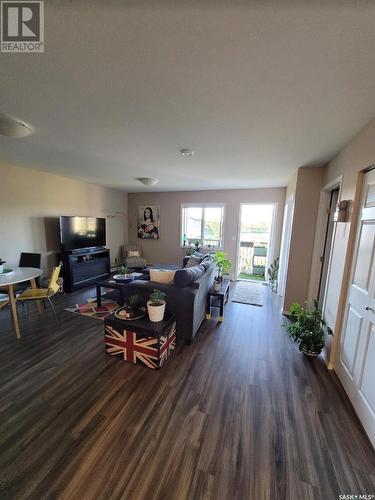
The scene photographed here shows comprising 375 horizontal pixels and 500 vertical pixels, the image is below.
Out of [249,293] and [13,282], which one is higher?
[13,282]

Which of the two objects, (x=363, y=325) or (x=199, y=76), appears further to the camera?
(x=363, y=325)

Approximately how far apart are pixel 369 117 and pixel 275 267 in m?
3.81

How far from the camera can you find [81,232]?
4.59 metres

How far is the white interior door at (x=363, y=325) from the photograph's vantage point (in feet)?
4.92

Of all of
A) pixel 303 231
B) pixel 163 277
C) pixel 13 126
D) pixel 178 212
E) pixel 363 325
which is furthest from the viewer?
pixel 178 212

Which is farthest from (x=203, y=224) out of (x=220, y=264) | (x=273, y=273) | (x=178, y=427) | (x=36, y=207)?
(x=178, y=427)

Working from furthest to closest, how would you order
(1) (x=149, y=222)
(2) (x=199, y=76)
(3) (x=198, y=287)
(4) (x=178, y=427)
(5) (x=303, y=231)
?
(1) (x=149, y=222) → (5) (x=303, y=231) → (3) (x=198, y=287) → (4) (x=178, y=427) → (2) (x=199, y=76)

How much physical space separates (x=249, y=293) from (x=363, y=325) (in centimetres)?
281

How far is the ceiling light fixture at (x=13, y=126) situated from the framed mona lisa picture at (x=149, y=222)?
14.1 ft

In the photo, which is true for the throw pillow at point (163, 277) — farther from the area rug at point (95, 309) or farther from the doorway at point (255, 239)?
the doorway at point (255, 239)

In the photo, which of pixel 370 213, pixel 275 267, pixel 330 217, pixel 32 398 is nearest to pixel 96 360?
pixel 32 398

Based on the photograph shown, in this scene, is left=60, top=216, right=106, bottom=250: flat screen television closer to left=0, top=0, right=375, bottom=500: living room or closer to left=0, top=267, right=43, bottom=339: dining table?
left=0, top=0, right=375, bottom=500: living room

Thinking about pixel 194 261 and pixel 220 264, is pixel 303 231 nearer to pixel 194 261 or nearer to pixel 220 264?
pixel 220 264

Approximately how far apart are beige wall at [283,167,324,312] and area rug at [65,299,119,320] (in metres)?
→ 3.12
